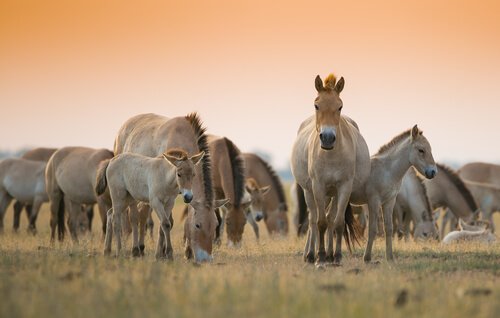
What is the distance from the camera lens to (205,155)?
12.5 meters

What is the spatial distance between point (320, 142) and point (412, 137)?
6.77 feet

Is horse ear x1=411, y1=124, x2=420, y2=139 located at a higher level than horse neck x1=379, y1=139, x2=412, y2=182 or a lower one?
higher

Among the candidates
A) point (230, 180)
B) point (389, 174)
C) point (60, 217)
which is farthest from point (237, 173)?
point (60, 217)

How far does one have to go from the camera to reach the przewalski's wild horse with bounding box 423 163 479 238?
20.4 m

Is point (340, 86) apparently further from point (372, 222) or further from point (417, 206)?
point (417, 206)

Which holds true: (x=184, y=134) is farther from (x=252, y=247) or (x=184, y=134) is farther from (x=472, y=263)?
(x=472, y=263)

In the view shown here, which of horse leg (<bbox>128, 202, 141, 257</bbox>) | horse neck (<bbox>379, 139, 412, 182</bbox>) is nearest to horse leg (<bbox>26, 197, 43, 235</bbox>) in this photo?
horse leg (<bbox>128, 202, 141, 257</bbox>)

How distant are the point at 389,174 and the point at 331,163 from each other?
1362 mm

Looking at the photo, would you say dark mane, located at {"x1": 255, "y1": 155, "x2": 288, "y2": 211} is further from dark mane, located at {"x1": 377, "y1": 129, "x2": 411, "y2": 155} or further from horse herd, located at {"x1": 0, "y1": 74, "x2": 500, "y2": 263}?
dark mane, located at {"x1": 377, "y1": 129, "x2": 411, "y2": 155}

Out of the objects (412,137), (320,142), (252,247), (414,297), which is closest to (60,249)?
(252,247)

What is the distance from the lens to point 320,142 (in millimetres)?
A: 11195

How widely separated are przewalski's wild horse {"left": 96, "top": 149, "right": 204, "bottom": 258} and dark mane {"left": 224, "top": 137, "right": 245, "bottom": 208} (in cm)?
300

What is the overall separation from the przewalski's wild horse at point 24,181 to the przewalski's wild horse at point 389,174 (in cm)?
1120

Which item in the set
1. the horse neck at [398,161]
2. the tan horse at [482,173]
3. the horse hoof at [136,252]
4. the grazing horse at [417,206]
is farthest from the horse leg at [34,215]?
the tan horse at [482,173]
